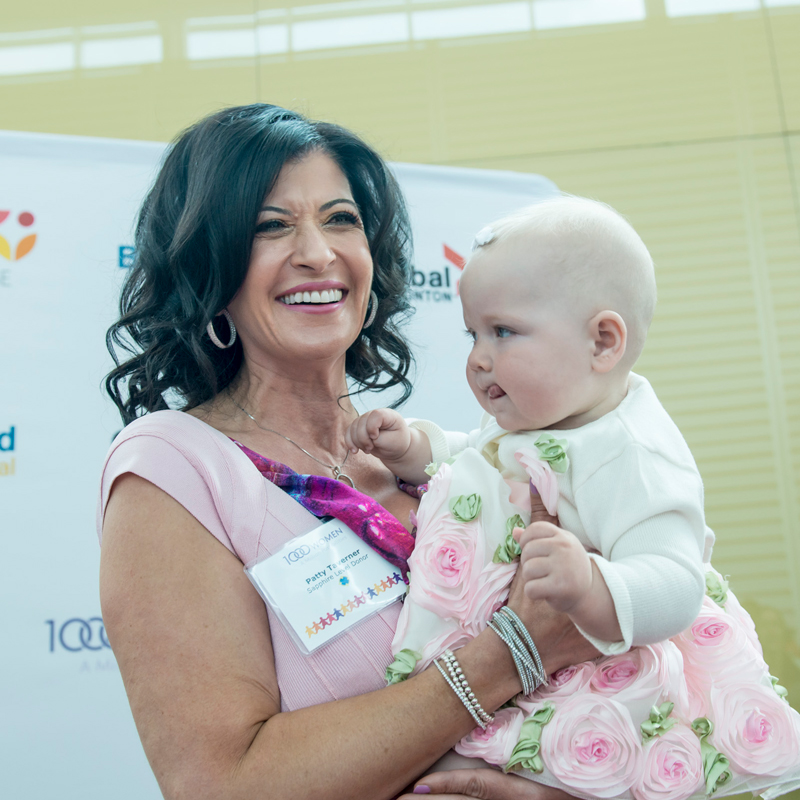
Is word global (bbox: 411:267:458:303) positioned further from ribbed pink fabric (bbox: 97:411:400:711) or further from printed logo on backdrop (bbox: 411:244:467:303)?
ribbed pink fabric (bbox: 97:411:400:711)

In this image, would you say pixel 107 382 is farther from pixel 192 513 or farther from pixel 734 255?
pixel 734 255

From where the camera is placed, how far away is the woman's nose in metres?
1.62

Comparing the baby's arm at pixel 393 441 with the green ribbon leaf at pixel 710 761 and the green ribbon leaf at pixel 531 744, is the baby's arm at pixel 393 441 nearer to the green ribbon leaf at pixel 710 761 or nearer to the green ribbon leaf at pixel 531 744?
the green ribbon leaf at pixel 531 744

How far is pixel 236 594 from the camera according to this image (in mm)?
1261

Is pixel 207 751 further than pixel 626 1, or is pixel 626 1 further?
pixel 626 1

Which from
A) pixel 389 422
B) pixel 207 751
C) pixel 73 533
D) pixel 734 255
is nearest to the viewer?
pixel 207 751

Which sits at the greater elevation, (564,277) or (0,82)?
(0,82)

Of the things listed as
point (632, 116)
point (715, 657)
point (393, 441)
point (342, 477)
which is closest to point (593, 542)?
point (715, 657)

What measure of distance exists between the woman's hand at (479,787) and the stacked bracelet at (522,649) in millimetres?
137

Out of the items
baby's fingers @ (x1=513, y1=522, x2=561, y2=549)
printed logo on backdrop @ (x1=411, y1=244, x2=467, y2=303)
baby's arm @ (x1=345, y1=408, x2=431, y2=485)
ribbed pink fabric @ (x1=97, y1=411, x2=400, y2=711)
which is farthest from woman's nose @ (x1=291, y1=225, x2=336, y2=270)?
printed logo on backdrop @ (x1=411, y1=244, x2=467, y2=303)

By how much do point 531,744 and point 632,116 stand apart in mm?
3776

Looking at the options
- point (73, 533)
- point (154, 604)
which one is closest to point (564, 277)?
point (154, 604)

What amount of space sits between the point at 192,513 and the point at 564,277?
0.72 m

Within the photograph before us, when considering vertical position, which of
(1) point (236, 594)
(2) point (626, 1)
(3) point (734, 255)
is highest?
(2) point (626, 1)
